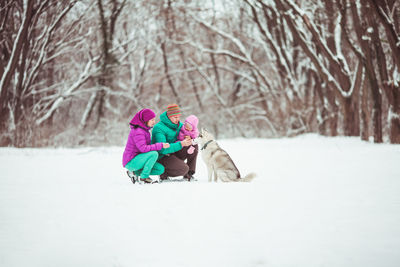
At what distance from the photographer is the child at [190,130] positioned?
16.9 ft

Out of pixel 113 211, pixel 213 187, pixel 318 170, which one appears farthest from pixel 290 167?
pixel 113 211

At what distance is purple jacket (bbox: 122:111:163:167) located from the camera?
15.6ft

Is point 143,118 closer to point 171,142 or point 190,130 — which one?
point 171,142

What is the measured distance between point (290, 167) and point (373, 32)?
5098mm

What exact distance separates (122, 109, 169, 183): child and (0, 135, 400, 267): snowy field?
304mm

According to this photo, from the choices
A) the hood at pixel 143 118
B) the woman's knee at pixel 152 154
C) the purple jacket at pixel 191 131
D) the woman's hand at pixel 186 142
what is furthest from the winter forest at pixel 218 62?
the woman's knee at pixel 152 154

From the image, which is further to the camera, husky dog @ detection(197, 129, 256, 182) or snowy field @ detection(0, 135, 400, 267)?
husky dog @ detection(197, 129, 256, 182)

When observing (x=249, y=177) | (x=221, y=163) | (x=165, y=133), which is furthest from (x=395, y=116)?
(x=165, y=133)

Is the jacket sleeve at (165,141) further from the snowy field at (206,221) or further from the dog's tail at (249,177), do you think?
the dog's tail at (249,177)

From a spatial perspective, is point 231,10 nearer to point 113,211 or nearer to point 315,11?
point 315,11

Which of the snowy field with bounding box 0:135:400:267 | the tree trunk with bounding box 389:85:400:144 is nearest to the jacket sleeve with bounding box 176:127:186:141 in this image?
the snowy field with bounding box 0:135:400:267

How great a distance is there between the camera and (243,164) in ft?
23.3

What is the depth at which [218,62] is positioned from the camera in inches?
892

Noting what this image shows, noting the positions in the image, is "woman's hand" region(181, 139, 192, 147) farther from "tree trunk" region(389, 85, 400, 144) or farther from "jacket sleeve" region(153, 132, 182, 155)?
"tree trunk" region(389, 85, 400, 144)
